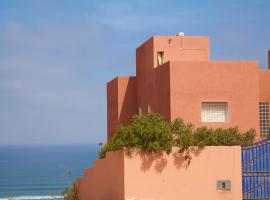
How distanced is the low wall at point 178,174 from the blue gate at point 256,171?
0.86ft

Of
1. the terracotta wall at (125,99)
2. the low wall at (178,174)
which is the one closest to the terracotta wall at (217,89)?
the low wall at (178,174)

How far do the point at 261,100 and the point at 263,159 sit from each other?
7213mm

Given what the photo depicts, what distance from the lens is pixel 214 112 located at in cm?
2445

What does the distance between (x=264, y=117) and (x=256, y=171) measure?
286 inches

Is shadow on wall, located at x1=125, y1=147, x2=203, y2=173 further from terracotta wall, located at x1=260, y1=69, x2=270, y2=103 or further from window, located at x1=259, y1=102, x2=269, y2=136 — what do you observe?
terracotta wall, located at x1=260, y1=69, x2=270, y2=103

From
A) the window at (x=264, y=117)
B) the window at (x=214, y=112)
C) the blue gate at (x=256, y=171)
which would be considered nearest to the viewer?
the blue gate at (x=256, y=171)

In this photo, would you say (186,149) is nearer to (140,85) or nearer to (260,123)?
(260,123)

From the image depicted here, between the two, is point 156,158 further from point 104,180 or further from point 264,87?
point 264,87

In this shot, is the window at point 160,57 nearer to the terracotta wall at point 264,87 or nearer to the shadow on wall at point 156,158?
the terracotta wall at point 264,87

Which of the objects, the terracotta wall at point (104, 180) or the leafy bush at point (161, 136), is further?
the terracotta wall at point (104, 180)

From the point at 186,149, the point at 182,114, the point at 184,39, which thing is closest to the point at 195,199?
the point at 186,149

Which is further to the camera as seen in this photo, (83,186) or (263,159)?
(83,186)

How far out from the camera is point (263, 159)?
19.2m

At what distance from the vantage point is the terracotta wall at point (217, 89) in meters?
24.0
